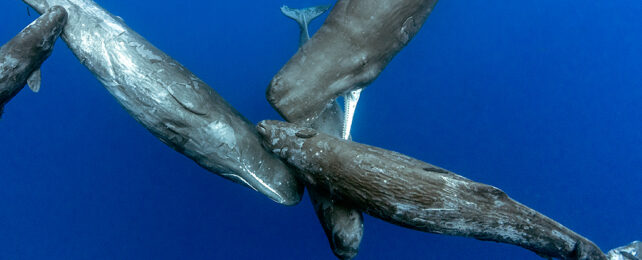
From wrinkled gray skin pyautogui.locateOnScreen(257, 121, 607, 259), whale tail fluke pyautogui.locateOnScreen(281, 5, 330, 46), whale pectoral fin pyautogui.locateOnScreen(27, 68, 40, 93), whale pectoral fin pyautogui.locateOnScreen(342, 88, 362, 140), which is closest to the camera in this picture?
wrinkled gray skin pyautogui.locateOnScreen(257, 121, 607, 259)

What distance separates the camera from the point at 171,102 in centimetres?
374

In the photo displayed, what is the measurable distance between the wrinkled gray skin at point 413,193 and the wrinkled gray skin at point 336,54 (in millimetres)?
357

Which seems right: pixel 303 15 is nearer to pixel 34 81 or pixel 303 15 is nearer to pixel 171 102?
pixel 171 102

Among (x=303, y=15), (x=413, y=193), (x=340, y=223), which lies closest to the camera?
(x=413, y=193)

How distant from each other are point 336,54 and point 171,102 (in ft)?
5.92

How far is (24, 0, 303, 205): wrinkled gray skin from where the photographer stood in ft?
12.3

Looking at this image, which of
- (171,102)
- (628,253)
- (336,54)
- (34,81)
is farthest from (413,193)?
(34,81)

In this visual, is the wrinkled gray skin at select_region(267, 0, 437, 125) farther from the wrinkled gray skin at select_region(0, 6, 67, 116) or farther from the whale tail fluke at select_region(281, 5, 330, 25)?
the wrinkled gray skin at select_region(0, 6, 67, 116)

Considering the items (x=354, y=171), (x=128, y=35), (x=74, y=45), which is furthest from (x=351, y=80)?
(x=74, y=45)

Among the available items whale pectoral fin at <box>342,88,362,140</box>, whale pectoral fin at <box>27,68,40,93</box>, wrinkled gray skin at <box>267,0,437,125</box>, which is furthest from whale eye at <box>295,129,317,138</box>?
whale pectoral fin at <box>27,68,40,93</box>

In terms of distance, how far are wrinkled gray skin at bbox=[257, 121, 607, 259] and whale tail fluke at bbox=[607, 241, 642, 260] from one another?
3.06 feet

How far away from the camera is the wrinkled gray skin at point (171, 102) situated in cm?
376

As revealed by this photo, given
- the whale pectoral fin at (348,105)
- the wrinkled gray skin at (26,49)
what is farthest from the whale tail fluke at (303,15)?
the wrinkled gray skin at (26,49)

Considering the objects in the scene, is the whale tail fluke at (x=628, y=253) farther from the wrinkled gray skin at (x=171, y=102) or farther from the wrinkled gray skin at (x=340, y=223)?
the wrinkled gray skin at (x=171, y=102)
